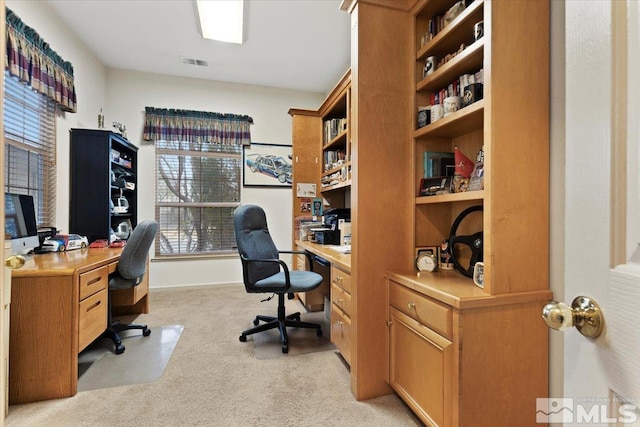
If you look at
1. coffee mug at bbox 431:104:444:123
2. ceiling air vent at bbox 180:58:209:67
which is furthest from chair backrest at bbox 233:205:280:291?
ceiling air vent at bbox 180:58:209:67

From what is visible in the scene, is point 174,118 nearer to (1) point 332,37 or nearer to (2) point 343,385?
(1) point 332,37

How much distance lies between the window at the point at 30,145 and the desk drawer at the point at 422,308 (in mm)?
2924

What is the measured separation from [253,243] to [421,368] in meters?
1.60

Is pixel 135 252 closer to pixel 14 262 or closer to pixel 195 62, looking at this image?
pixel 14 262

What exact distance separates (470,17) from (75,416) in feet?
9.28

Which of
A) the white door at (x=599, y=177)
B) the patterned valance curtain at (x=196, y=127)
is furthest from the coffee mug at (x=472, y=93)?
the patterned valance curtain at (x=196, y=127)

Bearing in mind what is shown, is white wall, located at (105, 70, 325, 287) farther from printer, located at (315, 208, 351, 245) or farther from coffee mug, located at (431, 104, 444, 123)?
coffee mug, located at (431, 104, 444, 123)

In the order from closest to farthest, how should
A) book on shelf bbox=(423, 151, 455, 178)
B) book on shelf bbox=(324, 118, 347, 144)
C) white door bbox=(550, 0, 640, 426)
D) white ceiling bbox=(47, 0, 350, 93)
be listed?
white door bbox=(550, 0, 640, 426), book on shelf bbox=(423, 151, 455, 178), white ceiling bbox=(47, 0, 350, 93), book on shelf bbox=(324, 118, 347, 144)

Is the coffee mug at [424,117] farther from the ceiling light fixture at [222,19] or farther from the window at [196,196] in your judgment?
the window at [196,196]

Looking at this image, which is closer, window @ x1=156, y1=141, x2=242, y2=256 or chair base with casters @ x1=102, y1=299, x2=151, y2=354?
chair base with casters @ x1=102, y1=299, x2=151, y2=354

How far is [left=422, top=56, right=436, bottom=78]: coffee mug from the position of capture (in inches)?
65.2

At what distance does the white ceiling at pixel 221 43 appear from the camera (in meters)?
2.71

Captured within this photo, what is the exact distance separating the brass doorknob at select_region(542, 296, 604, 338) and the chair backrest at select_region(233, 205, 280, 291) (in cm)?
210

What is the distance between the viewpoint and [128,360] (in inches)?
85.0
